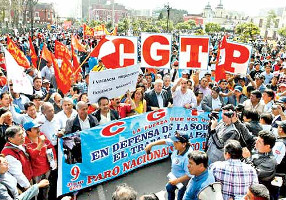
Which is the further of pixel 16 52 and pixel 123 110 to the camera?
pixel 16 52

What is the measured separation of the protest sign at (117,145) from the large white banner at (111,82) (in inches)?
21.0

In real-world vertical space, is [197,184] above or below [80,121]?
below

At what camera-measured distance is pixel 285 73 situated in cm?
923

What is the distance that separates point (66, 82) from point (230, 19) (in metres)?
174

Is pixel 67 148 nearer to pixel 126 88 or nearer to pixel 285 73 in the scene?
pixel 126 88

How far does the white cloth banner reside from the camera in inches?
189

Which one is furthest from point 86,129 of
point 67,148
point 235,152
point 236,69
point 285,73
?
point 285,73

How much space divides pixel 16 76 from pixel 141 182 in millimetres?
2888

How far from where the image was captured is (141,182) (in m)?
5.32

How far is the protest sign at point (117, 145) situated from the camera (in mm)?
4566

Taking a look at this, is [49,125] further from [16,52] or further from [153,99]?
[16,52]

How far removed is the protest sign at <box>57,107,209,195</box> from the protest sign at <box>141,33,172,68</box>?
1715 millimetres

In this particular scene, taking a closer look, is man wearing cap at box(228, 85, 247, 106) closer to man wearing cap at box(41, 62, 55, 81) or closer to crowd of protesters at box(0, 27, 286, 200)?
crowd of protesters at box(0, 27, 286, 200)

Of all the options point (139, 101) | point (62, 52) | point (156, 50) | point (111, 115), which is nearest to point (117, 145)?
Answer: point (111, 115)
